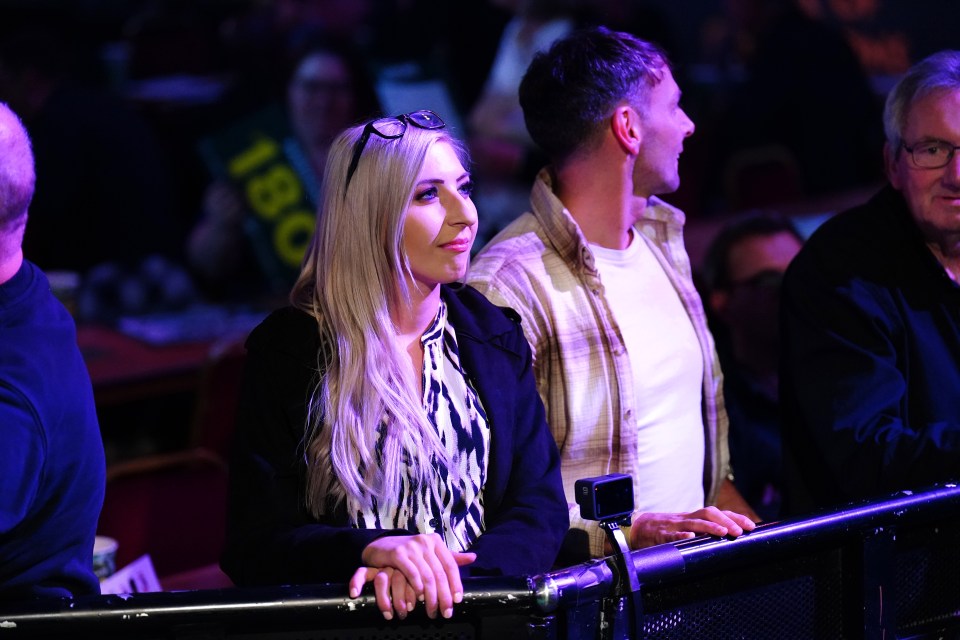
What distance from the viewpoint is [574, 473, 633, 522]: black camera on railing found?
1.52 metres

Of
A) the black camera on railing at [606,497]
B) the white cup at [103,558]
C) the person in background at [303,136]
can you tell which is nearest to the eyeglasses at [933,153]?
the black camera on railing at [606,497]

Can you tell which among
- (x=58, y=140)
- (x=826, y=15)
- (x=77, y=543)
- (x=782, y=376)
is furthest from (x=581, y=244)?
(x=826, y=15)

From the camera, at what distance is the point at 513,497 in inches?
77.7

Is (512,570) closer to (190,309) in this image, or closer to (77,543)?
(77,543)

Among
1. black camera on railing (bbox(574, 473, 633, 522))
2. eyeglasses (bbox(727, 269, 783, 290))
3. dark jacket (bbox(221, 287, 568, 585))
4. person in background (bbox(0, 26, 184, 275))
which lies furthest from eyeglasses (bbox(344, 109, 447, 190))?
person in background (bbox(0, 26, 184, 275))

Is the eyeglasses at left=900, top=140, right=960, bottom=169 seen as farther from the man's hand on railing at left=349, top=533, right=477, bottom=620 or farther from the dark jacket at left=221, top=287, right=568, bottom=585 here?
the man's hand on railing at left=349, top=533, right=477, bottom=620

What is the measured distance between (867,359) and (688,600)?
87cm

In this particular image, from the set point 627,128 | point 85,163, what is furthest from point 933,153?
point 85,163

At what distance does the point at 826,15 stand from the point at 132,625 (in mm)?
7908

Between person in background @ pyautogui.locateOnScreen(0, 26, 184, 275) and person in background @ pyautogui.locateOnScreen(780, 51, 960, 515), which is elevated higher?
person in background @ pyautogui.locateOnScreen(0, 26, 184, 275)

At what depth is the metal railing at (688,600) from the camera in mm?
1389

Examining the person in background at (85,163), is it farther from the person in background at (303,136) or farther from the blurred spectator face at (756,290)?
the blurred spectator face at (756,290)

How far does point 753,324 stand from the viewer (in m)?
3.25

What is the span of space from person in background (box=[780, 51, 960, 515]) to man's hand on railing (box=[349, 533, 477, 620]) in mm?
941
